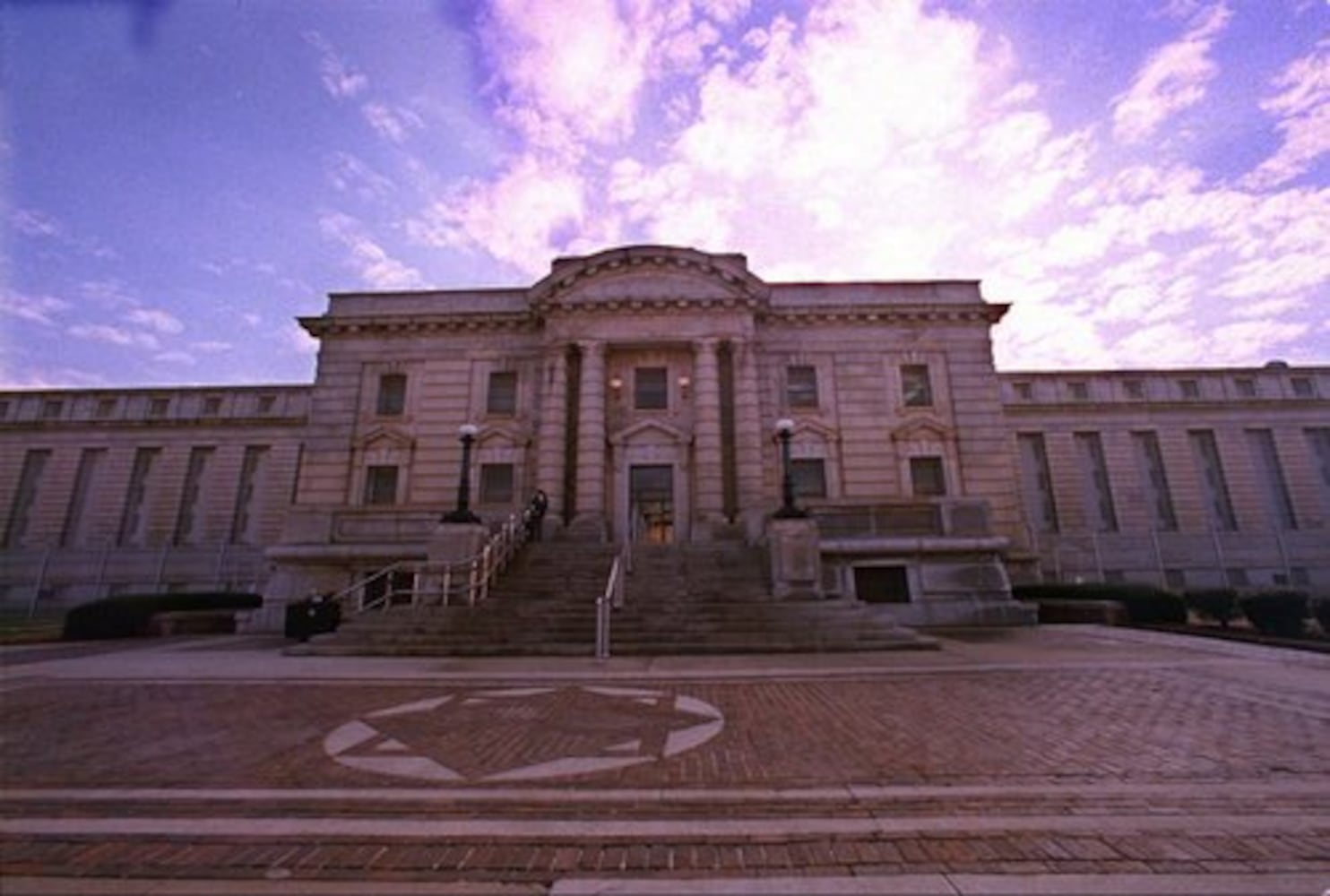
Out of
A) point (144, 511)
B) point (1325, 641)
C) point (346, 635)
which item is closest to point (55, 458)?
point (144, 511)

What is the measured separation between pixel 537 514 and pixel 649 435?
17.5ft

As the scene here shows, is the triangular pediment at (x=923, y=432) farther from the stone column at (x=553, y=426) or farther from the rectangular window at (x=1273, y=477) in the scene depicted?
the rectangular window at (x=1273, y=477)

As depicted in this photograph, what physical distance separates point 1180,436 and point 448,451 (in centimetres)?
4510

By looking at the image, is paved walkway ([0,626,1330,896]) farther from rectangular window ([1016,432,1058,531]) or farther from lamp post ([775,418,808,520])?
rectangular window ([1016,432,1058,531])

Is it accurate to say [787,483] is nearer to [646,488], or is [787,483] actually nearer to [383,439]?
[646,488]

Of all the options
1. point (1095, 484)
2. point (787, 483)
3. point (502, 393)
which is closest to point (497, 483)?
point (502, 393)

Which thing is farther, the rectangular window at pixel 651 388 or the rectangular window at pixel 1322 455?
the rectangular window at pixel 1322 455

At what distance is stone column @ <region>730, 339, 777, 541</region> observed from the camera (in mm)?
20281

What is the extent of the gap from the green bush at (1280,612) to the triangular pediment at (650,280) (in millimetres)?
17054

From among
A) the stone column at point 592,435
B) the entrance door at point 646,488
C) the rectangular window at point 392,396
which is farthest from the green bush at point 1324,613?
the rectangular window at point 392,396

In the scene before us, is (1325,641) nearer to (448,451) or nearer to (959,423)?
(959,423)

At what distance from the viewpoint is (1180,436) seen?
1433 inches

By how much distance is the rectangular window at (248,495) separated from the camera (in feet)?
127

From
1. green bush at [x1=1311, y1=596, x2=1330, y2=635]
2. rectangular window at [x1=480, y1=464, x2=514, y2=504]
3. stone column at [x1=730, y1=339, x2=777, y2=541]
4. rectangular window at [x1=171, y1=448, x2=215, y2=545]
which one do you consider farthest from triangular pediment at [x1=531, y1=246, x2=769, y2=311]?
rectangular window at [x1=171, y1=448, x2=215, y2=545]
